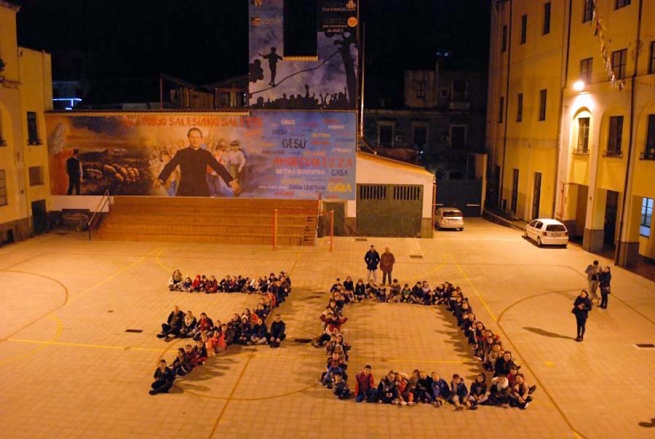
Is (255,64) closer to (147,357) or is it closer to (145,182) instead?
(145,182)

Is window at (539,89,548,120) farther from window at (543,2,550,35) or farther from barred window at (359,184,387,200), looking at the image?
barred window at (359,184,387,200)

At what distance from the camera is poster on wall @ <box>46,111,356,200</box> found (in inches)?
1368

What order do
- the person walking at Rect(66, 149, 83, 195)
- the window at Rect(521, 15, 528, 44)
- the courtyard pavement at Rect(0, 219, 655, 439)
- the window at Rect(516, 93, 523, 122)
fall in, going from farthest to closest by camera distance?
the window at Rect(516, 93, 523, 122), the window at Rect(521, 15, 528, 44), the person walking at Rect(66, 149, 83, 195), the courtyard pavement at Rect(0, 219, 655, 439)

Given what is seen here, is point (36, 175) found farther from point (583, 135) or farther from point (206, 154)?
point (583, 135)

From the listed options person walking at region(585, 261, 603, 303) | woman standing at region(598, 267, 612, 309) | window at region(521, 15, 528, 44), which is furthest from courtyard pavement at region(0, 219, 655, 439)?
window at region(521, 15, 528, 44)

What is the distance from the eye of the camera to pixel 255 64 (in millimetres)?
34438

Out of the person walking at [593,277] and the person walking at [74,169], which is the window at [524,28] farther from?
the person walking at [74,169]

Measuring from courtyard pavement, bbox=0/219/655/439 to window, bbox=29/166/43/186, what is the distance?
6.09m

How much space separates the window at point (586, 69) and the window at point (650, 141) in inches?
235

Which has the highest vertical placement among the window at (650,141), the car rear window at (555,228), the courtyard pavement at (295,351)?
the window at (650,141)

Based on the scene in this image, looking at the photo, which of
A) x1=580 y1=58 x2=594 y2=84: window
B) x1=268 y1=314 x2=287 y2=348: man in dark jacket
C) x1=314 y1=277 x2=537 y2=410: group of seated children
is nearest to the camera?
x1=314 y1=277 x2=537 y2=410: group of seated children

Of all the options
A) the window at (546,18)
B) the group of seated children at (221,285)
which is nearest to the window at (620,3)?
the window at (546,18)

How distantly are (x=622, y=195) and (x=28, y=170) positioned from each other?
1292 inches

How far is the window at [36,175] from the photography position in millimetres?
34500
